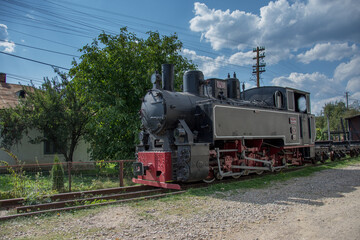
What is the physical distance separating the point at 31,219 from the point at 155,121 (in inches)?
150

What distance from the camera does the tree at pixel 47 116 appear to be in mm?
13289

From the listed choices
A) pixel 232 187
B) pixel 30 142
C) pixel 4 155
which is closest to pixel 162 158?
pixel 232 187

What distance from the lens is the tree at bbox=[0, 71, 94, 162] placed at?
13289mm

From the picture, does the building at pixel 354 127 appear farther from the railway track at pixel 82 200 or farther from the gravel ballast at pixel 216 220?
the railway track at pixel 82 200

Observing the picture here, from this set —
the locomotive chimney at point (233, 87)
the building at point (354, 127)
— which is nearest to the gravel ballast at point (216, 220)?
the locomotive chimney at point (233, 87)

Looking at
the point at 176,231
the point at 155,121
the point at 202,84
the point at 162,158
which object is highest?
the point at 202,84


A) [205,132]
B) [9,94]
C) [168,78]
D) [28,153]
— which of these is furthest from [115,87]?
[9,94]

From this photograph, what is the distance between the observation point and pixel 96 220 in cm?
490

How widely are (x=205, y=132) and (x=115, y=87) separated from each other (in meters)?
5.03

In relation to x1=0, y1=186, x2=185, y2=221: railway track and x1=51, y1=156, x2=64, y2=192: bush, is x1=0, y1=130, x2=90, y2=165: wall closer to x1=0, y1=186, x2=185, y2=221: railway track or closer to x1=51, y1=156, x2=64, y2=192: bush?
x1=51, y1=156, x2=64, y2=192: bush

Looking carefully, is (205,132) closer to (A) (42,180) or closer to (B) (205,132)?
(B) (205,132)

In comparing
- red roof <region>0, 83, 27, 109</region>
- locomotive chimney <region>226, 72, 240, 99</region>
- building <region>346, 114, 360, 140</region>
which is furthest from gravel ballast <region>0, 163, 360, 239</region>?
building <region>346, 114, 360, 140</region>

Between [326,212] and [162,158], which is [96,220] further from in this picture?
[326,212]

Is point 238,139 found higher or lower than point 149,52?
lower
